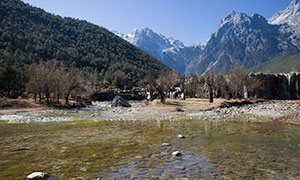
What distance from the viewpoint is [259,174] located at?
255 inches

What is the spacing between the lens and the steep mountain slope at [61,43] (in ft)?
374

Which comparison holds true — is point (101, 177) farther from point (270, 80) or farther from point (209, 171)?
point (270, 80)

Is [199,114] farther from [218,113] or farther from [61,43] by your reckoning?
[61,43]

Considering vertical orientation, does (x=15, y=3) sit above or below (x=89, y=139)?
above

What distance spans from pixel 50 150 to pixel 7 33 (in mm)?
134160

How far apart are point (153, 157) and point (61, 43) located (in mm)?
153713

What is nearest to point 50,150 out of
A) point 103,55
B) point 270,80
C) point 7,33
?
point 270,80

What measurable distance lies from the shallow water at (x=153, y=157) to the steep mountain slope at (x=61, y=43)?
323 ft

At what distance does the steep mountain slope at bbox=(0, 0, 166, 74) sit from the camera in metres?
114

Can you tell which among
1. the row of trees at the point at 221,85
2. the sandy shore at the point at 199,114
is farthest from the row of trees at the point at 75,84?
the sandy shore at the point at 199,114

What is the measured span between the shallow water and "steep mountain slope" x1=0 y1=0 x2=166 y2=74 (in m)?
98.5

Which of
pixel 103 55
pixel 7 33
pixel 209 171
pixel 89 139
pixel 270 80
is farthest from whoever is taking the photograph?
pixel 103 55

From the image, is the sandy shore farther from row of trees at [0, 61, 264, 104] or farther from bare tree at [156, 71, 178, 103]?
bare tree at [156, 71, 178, 103]

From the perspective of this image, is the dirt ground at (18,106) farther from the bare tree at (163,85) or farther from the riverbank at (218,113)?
the bare tree at (163,85)
